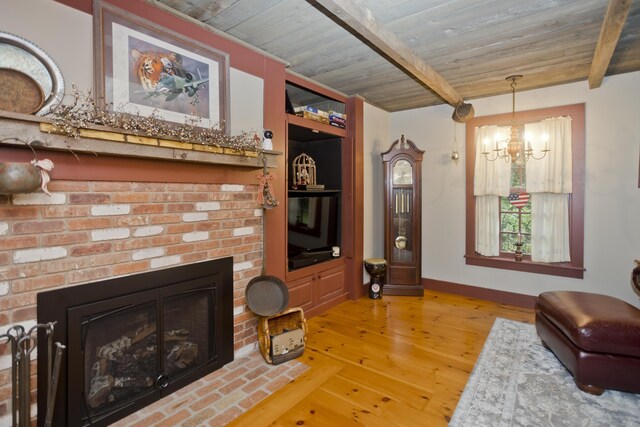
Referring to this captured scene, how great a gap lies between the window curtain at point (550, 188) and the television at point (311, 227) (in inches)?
91.1

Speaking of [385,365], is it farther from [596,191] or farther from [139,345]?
[596,191]

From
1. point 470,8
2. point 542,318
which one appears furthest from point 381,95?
point 542,318

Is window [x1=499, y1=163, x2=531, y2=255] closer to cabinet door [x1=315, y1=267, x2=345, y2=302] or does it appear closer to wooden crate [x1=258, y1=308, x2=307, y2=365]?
cabinet door [x1=315, y1=267, x2=345, y2=302]

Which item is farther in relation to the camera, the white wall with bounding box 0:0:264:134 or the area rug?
the area rug

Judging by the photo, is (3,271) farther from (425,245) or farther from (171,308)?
(425,245)

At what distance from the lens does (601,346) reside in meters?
2.07

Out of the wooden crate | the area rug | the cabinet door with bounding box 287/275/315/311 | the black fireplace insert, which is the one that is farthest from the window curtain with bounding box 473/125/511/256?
the black fireplace insert

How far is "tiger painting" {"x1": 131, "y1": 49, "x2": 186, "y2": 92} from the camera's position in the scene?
1.90 meters

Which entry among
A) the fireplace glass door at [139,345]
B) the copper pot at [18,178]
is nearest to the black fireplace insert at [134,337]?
the fireplace glass door at [139,345]

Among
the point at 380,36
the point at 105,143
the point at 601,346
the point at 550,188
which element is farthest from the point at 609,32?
the point at 105,143

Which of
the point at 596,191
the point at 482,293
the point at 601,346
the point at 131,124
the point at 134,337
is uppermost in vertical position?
the point at 131,124

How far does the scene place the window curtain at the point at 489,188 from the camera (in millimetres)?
3875

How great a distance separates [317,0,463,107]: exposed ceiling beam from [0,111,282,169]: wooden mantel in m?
1.10

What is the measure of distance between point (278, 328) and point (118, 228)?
1.46 meters
